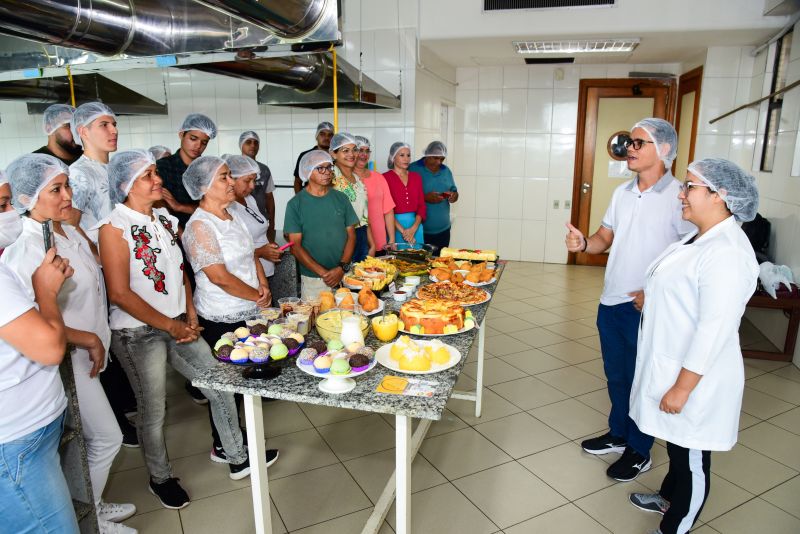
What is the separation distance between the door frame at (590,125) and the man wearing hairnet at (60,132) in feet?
19.0

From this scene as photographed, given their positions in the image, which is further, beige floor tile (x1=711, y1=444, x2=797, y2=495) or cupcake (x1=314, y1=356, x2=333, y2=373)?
beige floor tile (x1=711, y1=444, x2=797, y2=495)

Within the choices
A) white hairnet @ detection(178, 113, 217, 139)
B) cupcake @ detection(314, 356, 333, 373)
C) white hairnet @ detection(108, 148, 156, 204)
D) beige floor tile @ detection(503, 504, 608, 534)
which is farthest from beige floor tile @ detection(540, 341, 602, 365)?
white hairnet @ detection(108, 148, 156, 204)

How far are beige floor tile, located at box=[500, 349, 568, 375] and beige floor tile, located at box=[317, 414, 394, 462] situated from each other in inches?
51.1

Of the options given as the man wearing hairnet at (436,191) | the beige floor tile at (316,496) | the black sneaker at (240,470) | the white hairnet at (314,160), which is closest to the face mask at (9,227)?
the black sneaker at (240,470)

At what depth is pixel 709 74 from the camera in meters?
5.53

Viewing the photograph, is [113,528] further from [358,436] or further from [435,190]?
[435,190]

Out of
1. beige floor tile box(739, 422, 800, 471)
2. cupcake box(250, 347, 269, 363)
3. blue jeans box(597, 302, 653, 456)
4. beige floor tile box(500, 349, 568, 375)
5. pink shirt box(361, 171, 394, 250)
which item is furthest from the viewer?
pink shirt box(361, 171, 394, 250)

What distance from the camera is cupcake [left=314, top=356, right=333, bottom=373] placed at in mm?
1703

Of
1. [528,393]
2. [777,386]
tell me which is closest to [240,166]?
[528,393]

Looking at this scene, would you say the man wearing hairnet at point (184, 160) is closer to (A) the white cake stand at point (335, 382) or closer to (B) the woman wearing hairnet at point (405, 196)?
(B) the woman wearing hairnet at point (405, 196)

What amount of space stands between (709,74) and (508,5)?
2342 millimetres

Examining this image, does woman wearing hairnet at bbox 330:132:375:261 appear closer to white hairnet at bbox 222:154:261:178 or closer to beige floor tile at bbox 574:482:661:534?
white hairnet at bbox 222:154:261:178

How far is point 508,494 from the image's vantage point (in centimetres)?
247

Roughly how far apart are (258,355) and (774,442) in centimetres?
293
